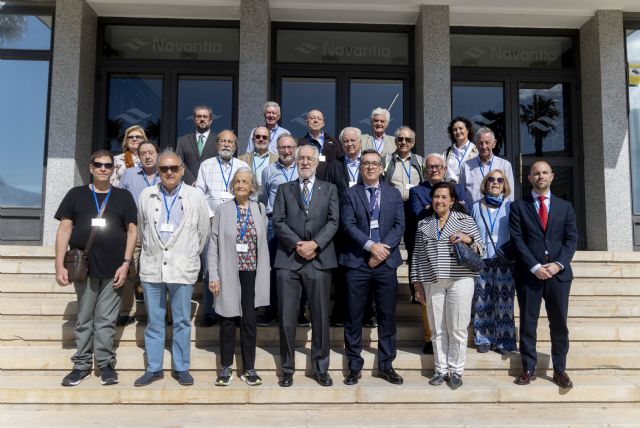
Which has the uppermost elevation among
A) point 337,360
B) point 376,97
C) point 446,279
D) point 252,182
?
point 376,97

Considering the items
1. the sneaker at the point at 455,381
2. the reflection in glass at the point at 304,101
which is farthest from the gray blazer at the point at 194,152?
the sneaker at the point at 455,381

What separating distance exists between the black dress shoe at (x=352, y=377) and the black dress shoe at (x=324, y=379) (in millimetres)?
141

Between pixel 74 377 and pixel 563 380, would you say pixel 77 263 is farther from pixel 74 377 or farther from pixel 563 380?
pixel 563 380

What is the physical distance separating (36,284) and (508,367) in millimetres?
5221

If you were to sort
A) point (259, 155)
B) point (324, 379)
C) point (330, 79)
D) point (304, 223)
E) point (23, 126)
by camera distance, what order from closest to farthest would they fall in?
point (324, 379), point (304, 223), point (259, 155), point (23, 126), point (330, 79)

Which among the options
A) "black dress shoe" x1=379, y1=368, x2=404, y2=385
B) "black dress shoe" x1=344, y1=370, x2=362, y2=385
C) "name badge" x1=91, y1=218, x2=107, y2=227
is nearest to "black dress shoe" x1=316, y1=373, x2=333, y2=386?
"black dress shoe" x1=344, y1=370, x2=362, y2=385

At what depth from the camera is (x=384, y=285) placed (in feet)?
14.8

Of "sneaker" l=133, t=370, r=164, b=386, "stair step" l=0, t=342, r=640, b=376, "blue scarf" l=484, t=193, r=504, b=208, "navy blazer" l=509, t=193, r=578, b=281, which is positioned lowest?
"sneaker" l=133, t=370, r=164, b=386

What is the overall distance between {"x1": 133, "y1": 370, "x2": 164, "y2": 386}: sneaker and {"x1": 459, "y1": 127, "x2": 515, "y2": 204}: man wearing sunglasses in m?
3.47

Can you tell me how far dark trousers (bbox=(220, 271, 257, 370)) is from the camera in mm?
4402

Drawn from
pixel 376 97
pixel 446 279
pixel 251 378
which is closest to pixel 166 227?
pixel 251 378

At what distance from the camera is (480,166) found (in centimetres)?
524

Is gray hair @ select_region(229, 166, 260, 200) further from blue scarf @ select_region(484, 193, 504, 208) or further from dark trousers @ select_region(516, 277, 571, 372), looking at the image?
dark trousers @ select_region(516, 277, 571, 372)

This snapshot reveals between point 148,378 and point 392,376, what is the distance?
83.9 inches
